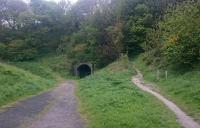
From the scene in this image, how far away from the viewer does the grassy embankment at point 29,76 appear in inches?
1045

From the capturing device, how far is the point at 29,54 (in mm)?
61844

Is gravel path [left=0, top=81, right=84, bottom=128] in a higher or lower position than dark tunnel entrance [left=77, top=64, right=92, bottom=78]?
higher

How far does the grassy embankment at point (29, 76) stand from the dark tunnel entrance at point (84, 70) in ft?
9.60

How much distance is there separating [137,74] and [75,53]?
70.0 ft

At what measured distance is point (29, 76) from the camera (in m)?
38.1

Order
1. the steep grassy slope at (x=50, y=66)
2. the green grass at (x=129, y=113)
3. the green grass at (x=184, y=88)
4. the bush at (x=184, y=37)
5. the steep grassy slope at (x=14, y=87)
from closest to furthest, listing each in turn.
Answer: the green grass at (x=129, y=113), the green grass at (x=184, y=88), the steep grassy slope at (x=14, y=87), the bush at (x=184, y=37), the steep grassy slope at (x=50, y=66)

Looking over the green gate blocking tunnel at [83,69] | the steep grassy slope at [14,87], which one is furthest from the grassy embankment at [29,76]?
the green gate blocking tunnel at [83,69]

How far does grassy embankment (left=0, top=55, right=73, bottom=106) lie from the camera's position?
87.1 feet

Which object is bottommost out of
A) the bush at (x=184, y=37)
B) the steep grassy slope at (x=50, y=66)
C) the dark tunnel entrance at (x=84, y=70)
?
the dark tunnel entrance at (x=84, y=70)

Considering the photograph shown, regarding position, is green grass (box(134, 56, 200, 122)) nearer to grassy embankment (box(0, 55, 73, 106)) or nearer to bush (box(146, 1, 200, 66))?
bush (box(146, 1, 200, 66))

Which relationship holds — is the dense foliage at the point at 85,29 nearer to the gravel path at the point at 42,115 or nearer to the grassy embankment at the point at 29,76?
the grassy embankment at the point at 29,76

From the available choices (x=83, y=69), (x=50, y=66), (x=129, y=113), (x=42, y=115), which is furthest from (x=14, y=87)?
(x=83, y=69)

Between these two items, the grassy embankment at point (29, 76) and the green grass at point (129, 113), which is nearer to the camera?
the green grass at point (129, 113)


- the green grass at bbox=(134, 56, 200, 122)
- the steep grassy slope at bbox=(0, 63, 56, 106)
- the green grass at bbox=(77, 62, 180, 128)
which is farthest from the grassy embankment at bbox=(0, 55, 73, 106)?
the green grass at bbox=(134, 56, 200, 122)
